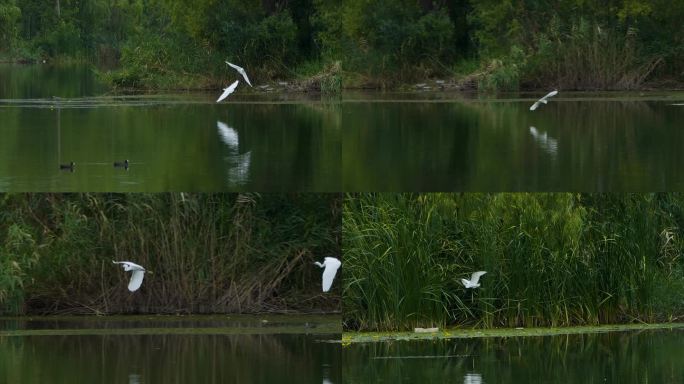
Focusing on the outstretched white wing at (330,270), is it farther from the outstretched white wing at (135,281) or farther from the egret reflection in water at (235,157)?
the outstretched white wing at (135,281)

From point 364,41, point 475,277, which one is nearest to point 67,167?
point 475,277

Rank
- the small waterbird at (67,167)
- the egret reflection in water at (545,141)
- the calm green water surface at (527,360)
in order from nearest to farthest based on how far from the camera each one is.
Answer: the calm green water surface at (527,360)
the small waterbird at (67,167)
the egret reflection in water at (545,141)

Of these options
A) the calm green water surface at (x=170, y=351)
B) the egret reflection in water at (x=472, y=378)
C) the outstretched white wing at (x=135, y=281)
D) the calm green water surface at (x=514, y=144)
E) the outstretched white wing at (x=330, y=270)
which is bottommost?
the calm green water surface at (x=170, y=351)

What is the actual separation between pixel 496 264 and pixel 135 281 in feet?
10.5

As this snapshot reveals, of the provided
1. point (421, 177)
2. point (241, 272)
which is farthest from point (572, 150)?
point (241, 272)

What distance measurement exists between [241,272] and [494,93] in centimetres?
686

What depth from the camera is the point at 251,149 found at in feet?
45.4

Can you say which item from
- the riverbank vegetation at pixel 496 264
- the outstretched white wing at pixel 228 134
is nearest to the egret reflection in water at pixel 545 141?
the riverbank vegetation at pixel 496 264

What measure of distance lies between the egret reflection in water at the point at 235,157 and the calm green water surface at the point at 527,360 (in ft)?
7.76

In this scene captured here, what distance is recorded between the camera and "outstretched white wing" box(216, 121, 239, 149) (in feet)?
46.8

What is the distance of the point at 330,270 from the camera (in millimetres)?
11273

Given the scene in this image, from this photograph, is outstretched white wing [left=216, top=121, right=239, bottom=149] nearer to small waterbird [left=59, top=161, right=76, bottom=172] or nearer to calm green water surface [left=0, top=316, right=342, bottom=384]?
small waterbird [left=59, top=161, right=76, bottom=172]

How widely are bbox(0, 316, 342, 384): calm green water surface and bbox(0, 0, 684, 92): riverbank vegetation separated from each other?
16.5ft

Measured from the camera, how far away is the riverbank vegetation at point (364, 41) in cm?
1606
